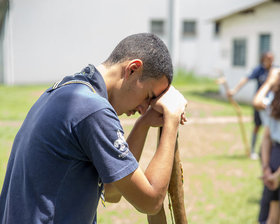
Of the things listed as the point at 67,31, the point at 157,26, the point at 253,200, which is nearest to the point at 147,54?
the point at 253,200

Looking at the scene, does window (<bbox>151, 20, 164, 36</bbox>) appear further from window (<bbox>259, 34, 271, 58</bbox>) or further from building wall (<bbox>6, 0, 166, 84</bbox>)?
window (<bbox>259, 34, 271, 58</bbox>)

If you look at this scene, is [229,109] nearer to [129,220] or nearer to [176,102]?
[129,220]

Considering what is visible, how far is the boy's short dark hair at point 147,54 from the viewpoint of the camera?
1.56m

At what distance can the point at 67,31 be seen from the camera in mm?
21719

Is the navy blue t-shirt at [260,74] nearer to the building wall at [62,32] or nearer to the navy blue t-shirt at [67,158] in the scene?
the navy blue t-shirt at [67,158]

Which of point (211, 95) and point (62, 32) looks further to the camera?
point (62, 32)

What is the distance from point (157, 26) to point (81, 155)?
23.1 meters

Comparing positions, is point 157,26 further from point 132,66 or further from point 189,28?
point 132,66

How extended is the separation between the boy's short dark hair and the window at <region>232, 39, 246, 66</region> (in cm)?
1538

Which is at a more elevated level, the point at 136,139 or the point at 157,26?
the point at 136,139

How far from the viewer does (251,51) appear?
51.7 feet

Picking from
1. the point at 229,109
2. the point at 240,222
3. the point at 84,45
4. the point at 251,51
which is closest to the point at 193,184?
the point at 240,222

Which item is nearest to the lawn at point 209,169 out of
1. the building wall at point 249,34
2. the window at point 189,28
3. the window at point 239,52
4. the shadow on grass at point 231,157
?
the shadow on grass at point 231,157

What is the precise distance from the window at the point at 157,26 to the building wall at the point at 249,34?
6576 millimetres
